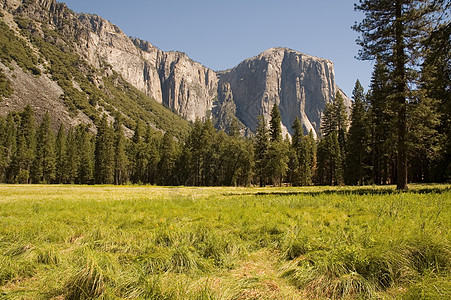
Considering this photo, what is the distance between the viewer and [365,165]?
39.4 meters

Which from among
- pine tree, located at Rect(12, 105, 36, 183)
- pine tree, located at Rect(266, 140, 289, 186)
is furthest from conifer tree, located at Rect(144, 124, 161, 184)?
pine tree, located at Rect(266, 140, 289, 186)

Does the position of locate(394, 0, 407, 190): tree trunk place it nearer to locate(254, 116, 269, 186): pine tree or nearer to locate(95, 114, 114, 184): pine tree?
locate(254, 116, 269, 186): pine tree

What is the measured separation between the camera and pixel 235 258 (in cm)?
410

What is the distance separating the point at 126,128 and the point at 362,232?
14700 centimetres

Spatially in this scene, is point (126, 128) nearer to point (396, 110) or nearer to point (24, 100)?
point (24, 100)

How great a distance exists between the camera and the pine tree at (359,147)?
131ft

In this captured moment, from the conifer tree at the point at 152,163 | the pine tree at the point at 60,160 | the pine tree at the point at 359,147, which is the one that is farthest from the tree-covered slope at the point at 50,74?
the pine tree at the point at 359,147

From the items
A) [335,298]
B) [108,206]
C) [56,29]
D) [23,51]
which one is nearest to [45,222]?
[108,206]

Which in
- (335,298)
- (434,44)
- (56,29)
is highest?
(56,29)

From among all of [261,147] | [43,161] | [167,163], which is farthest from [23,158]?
[261,147]

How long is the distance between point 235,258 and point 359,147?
4220 cm

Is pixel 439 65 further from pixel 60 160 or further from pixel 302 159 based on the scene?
pixel 60 160

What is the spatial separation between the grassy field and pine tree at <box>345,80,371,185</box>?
1496 inches

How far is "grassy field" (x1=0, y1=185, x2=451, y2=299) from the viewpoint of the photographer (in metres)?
2.89
